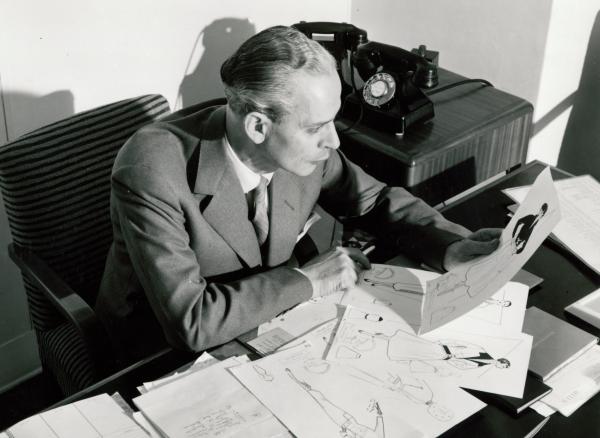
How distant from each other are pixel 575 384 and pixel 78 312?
95 centimetres

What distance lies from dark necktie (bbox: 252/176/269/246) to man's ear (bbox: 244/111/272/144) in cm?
14

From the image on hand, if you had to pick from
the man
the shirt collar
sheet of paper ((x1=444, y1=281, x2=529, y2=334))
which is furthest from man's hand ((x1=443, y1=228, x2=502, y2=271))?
the shirt collar

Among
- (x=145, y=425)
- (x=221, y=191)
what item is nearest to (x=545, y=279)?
(x=221, y=191)

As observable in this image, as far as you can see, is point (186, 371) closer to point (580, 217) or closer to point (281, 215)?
point (281, 215)

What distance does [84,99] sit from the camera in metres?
2.06

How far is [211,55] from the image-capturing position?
2.32m

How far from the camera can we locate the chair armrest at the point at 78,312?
1.45 m

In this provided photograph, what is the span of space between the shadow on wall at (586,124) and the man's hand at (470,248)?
1.26m

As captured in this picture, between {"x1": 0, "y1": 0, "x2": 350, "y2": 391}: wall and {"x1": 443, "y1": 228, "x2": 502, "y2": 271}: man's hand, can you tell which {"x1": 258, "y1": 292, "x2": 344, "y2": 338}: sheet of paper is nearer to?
{"x1": 443, "y1": 228, "x2": 502, "y2": 271}: man's hand

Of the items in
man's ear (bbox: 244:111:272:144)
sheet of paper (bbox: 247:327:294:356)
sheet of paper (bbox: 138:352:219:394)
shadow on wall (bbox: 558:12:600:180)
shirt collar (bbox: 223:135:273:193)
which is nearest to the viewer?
sheet of paper (bbox: 138:352:219:394)

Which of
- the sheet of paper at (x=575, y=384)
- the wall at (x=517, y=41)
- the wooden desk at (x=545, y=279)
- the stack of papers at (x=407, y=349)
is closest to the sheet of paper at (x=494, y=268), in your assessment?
the stack of papers at (x=407, y=349)

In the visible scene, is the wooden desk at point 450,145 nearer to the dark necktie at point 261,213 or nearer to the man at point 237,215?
the man at point 237,215

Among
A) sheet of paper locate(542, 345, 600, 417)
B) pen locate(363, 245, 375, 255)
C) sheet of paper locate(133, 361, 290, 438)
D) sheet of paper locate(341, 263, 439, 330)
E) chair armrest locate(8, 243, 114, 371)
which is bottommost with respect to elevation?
chair armrest locate(8, 243, 114, 371)

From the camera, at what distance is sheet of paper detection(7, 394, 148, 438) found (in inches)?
42.0
